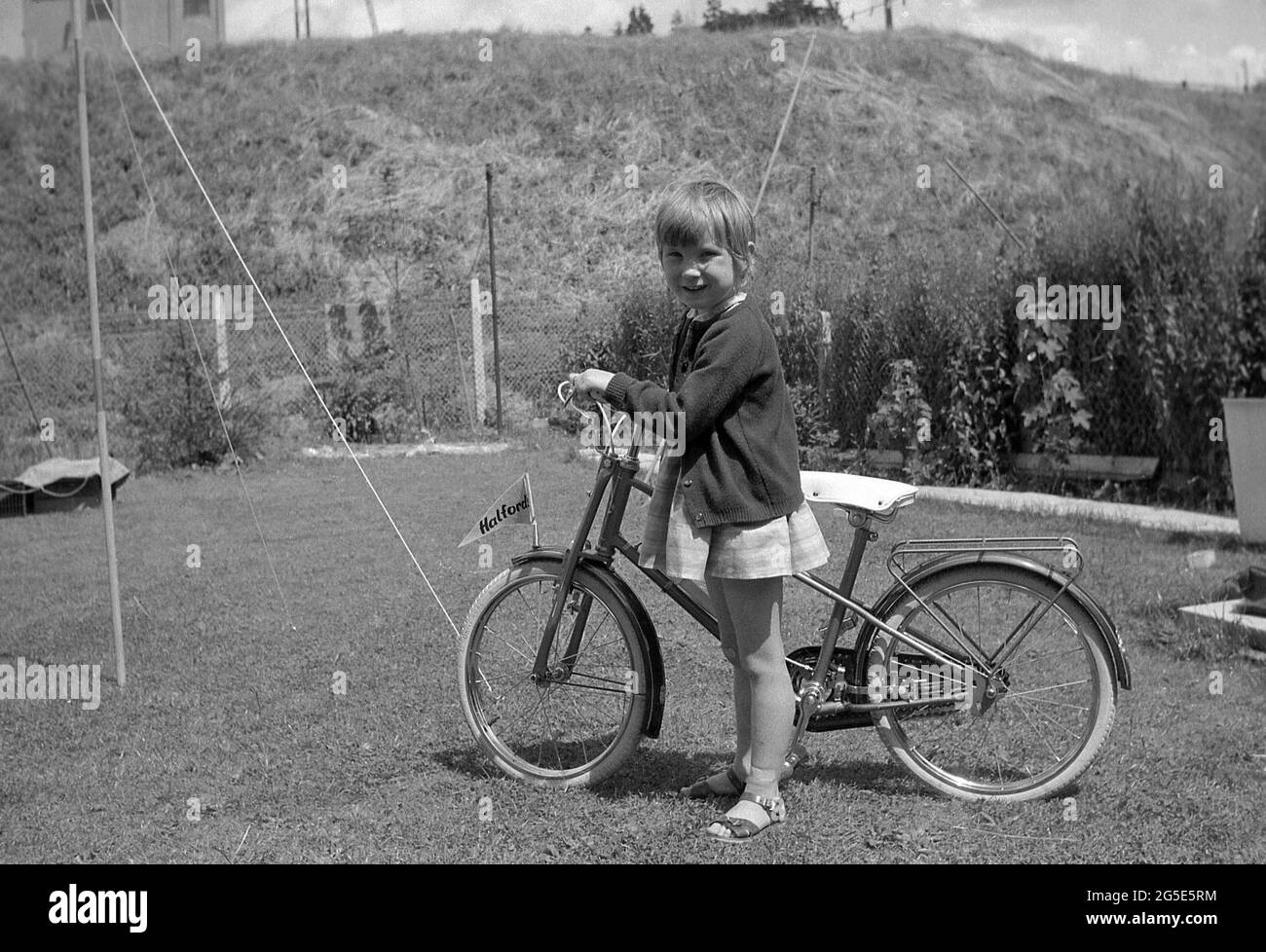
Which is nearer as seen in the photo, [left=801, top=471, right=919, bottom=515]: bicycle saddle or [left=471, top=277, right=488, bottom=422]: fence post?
[left=801, top=471, right=919, bottom=515]: bicycle saddle

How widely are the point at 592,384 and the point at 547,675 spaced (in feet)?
3.39

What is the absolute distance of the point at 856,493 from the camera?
3477 millimetres

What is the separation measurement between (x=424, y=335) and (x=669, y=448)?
1429 centimetres

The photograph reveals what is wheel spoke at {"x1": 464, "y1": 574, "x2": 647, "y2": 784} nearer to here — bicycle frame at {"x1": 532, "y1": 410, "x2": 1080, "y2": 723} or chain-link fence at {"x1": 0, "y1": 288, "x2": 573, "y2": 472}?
bicycle frame at {"x1": 532, "y1": 410, "x2": 1080, "y2": 723}

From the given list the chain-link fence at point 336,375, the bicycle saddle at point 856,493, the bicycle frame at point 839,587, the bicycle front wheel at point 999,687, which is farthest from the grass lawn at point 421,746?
the chain-link fence at point 336,375

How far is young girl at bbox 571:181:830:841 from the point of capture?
3.22m

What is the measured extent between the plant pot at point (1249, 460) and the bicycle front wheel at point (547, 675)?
4877mm

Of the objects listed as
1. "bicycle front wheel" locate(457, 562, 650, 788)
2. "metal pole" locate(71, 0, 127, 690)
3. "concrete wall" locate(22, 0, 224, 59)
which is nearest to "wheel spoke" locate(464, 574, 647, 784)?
"bicycle front wheel" locate(457, 562, 650, 788)

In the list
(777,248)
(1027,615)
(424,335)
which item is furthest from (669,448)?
(777,248)

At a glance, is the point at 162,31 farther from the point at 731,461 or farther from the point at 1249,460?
the point at 731,461

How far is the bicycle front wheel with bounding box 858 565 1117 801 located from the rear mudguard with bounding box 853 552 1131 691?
0.01 m

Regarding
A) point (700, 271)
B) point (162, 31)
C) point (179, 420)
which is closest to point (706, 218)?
point (700, 271)

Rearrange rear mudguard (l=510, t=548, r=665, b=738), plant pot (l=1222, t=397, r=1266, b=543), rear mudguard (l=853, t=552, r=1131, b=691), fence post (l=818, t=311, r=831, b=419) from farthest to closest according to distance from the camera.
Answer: fence post (l=818, t=311, r=831, b=419)
plant pot (l=1222, t=397, r=1266, b=543)
rear mudguard (l=510, t=548, r=665, b=738)
rear mudguard (l=853, t=552, r=1131, b=691)
